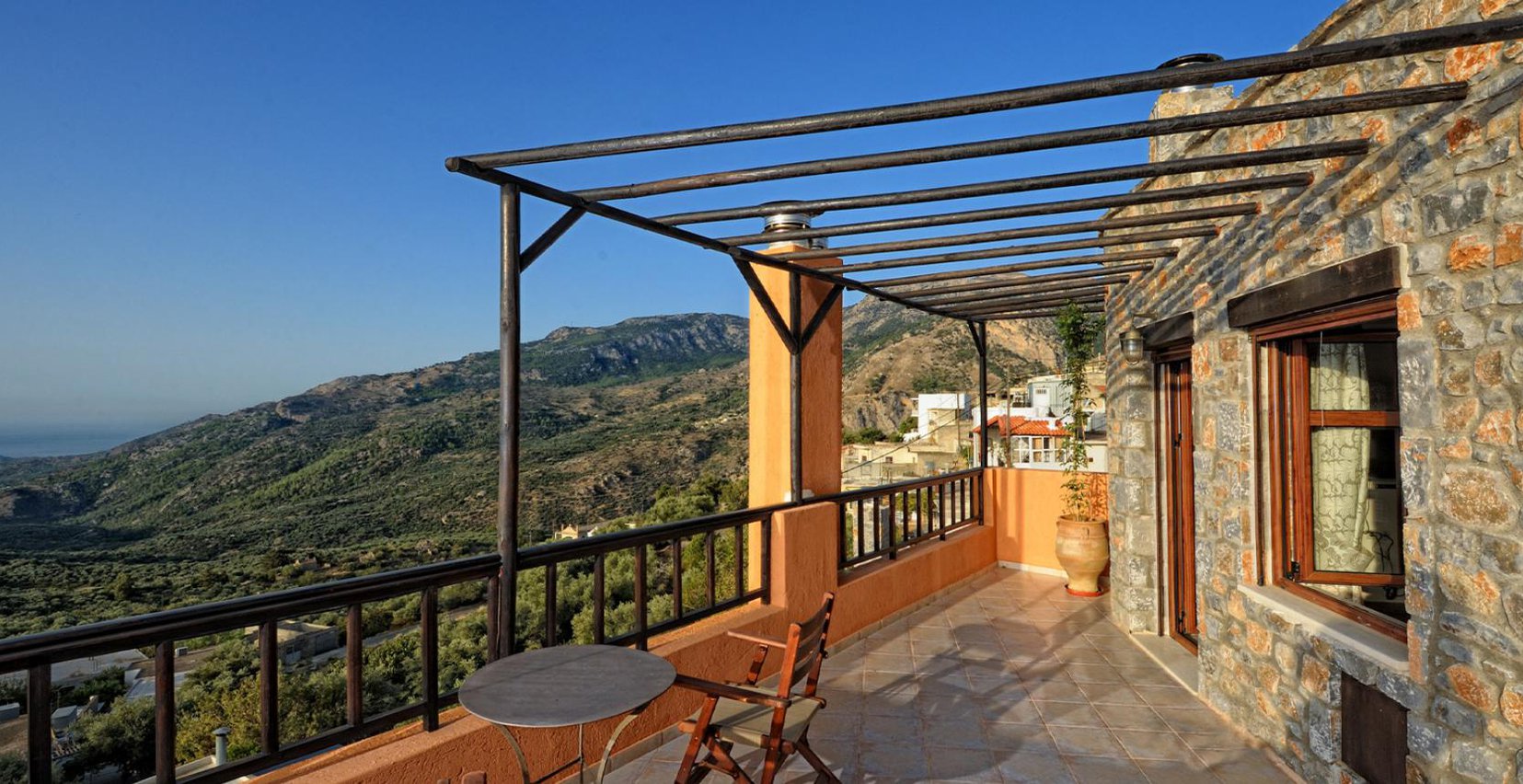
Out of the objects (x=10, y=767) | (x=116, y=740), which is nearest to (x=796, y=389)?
(x=116, y=740)

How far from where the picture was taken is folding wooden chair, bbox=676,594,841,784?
7.91ft

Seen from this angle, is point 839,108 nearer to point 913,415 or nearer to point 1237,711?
point 1237,711

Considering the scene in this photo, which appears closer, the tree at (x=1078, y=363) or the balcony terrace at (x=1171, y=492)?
the balcony terrace at (x=1171, y=492)

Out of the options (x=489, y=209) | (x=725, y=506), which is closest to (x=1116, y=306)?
(x=489, y=209)

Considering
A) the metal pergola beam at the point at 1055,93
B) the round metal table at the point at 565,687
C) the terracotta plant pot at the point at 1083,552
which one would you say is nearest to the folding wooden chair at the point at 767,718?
the round metal table at the point at 565,687

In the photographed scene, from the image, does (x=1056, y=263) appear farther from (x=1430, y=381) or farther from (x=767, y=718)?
(x=767, y=718)

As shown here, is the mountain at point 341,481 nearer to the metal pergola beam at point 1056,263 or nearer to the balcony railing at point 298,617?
the balcony railing at point 298,617

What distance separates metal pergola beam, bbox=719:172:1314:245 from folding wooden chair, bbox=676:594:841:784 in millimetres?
1479

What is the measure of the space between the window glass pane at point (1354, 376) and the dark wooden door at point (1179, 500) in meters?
1.49

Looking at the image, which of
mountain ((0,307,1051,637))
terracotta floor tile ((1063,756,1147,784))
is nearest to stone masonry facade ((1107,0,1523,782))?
terracotta floor tile ((1063,756,1147,784))

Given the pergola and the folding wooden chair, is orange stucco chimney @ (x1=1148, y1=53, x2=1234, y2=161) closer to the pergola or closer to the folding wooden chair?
the pergola

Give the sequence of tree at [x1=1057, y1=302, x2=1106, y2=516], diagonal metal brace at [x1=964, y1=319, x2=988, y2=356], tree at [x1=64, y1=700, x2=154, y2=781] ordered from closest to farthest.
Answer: tree at [x1=1057, y1=302, x2=1106, y2=516] < diagonal metal brace at [x1=964, y1=319, x2=988, y2=356] < tree at [x1=64, y1=700, x2=154, y2=781]

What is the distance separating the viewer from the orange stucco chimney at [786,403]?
181 inches

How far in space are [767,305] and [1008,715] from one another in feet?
7.91
